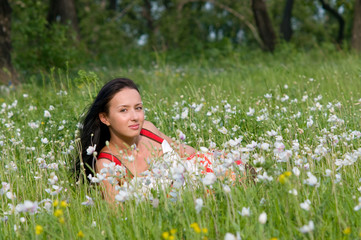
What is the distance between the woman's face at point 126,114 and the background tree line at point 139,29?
2745mm

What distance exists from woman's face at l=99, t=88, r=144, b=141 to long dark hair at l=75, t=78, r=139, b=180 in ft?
0.20

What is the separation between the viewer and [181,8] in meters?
31.9

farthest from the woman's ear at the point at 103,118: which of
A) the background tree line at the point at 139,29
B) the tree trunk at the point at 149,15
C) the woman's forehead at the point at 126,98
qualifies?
the tree trunk at the point at 149,15

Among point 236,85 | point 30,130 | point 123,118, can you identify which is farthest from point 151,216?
point 236,85

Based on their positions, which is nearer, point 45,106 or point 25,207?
point 25,207

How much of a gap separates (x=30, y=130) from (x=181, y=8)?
27862 mm

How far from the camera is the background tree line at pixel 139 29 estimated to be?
10.9 meters

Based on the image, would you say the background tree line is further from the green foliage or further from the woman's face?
the woman's face

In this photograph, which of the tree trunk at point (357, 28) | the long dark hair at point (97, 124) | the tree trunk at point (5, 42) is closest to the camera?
the long dark hair at point (97, 124)

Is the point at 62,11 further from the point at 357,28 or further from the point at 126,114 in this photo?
the point at 126,114

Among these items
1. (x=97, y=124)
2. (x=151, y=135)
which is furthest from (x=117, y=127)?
(x=151, y=135)

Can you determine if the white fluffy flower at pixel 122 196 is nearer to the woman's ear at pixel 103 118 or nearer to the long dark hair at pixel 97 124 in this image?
the long dark hair at pixel 97 124

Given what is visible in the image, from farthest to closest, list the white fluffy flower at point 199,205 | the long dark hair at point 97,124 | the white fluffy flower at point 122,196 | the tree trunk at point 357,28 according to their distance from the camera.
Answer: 1. the tree trunk at point 357,28
2. the long dark hair at point 97,124
3. the white fluffy flower at point 122,196
4. the white fluffy flower at point 199,205

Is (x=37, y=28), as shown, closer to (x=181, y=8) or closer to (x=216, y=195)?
(x=216, y=195)
